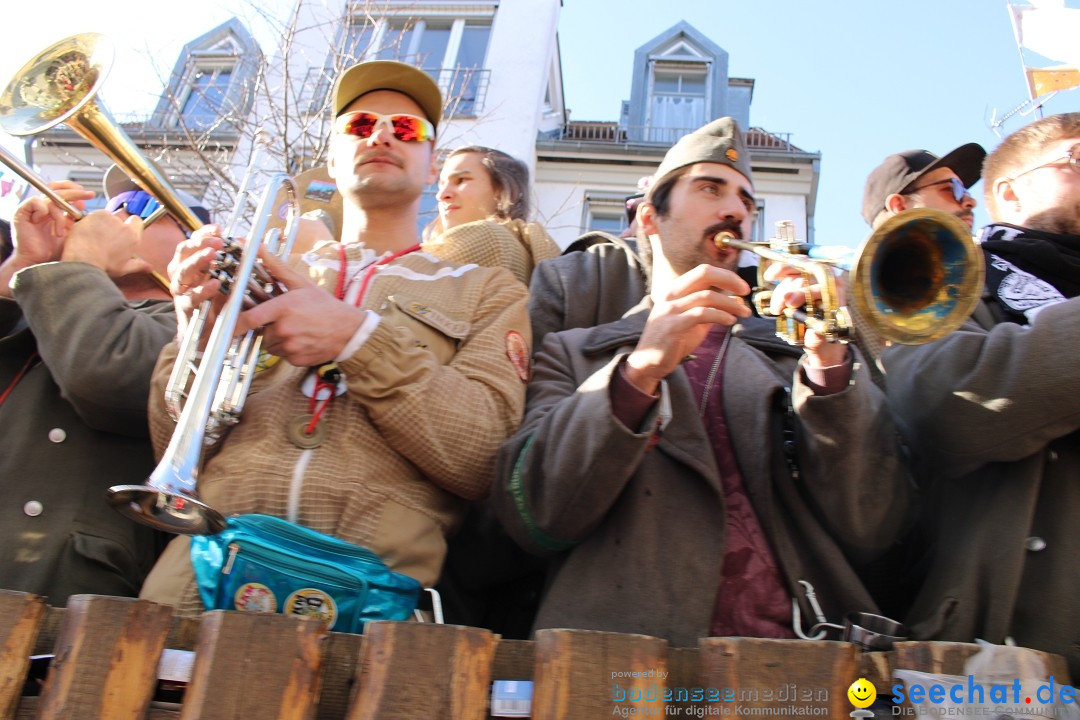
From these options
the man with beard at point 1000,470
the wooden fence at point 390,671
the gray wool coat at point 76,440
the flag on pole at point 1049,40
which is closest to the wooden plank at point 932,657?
the wooden fence at point 390,671

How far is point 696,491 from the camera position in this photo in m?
2.62

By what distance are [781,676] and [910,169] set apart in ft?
10.4

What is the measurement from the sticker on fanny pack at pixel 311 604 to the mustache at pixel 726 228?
206 cm

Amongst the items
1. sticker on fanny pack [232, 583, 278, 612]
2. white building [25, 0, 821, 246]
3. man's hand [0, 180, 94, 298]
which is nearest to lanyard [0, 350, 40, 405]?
man's hand [0, 180, 94, 298]

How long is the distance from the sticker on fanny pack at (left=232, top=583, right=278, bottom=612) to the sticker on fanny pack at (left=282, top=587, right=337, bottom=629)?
0.04 meters

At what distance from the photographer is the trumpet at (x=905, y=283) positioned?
2.46m

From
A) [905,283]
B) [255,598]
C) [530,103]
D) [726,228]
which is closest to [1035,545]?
[905,283]

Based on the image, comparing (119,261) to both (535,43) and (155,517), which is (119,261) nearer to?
(155,517)

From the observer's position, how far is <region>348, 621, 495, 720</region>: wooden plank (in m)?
1.67

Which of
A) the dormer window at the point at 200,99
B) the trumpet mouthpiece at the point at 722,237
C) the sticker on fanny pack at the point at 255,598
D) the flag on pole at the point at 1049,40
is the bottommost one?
the sticker on fanny pack at the point at 255,598

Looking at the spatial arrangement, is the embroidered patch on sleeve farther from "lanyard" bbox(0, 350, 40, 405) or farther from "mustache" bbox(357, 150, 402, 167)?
"lanyard" bbox(0, 350, 40, 405)

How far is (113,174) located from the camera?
14.5ft

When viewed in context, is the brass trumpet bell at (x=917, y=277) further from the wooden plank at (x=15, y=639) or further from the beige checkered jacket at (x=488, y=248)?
the wooden plank at (x=15, y=639)

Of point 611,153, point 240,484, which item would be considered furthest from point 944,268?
point 611,153
